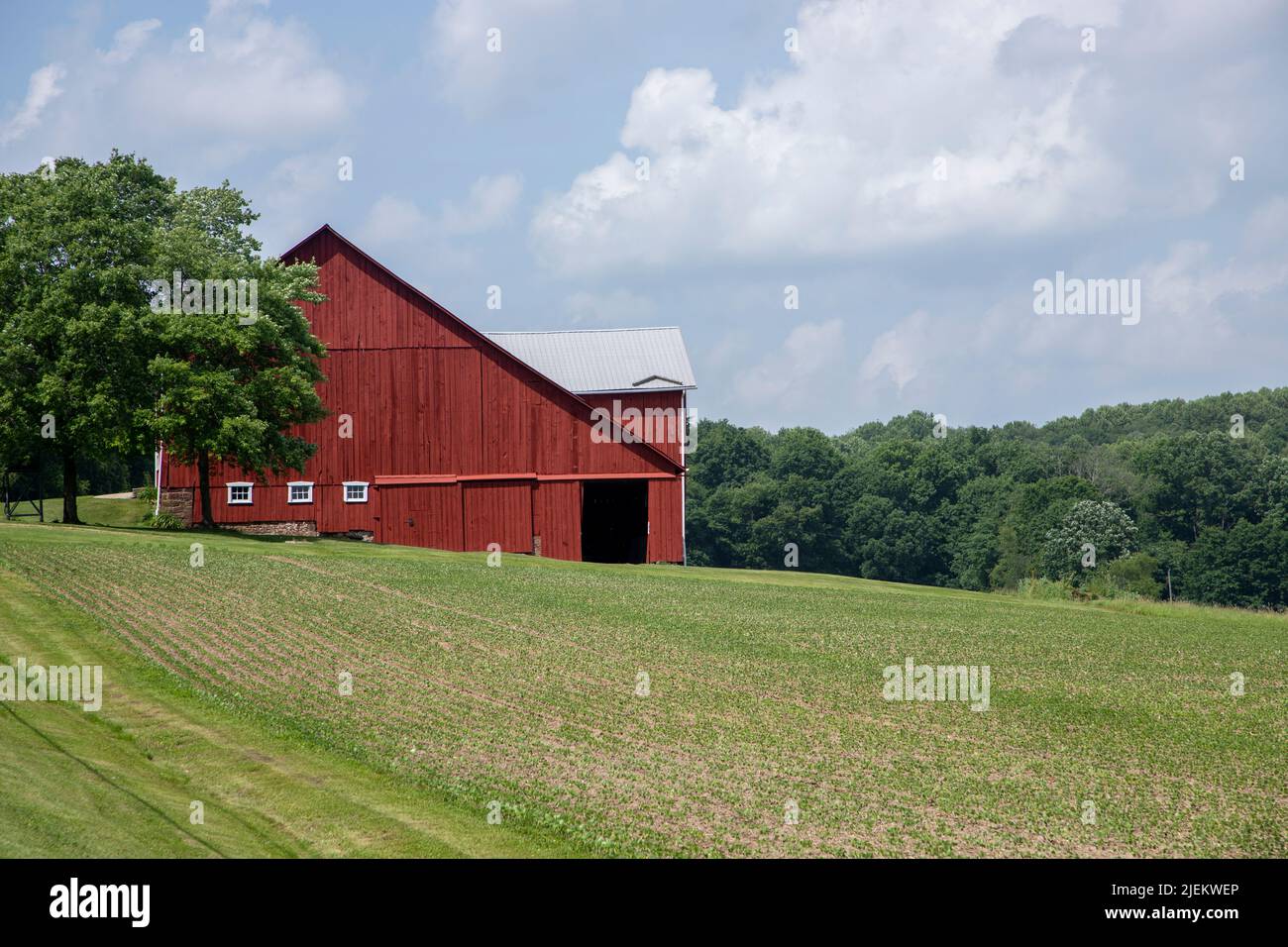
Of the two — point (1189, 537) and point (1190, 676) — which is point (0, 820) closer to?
point (1190, 676)

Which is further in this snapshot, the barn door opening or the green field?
the barn door opening

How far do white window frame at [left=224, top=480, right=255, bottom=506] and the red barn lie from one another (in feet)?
0.19

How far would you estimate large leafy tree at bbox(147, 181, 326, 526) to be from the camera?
1688 inches

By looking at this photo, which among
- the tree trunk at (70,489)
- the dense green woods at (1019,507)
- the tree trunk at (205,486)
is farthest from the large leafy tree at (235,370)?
the dense green woods at (1019,507)

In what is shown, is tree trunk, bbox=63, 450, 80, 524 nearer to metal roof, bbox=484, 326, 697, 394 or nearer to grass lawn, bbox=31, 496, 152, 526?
grass lawn, bbox=31, 496, 152, 526

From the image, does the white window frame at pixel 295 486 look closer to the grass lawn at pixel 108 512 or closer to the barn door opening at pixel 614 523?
the grass lawn at pixel 108 512

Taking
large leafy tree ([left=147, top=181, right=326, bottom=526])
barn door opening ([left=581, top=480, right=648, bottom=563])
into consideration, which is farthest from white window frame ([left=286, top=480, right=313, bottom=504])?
barn door opening ([left=581, top=480, right=648, bottom=563])

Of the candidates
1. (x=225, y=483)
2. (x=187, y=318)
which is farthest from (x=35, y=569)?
(x=225, y=483)

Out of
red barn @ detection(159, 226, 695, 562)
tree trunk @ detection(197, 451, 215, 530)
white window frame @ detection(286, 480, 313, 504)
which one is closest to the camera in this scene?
tree trunk @ detection(197, 451, 215, 530)

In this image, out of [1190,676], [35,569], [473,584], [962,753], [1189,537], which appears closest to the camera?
[962,753]

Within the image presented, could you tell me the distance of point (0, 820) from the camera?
39.0 feet

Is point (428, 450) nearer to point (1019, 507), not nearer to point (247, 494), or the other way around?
point (247, 494)

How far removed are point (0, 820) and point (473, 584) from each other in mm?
24584

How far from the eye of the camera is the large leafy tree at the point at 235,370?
4288 centimetres
